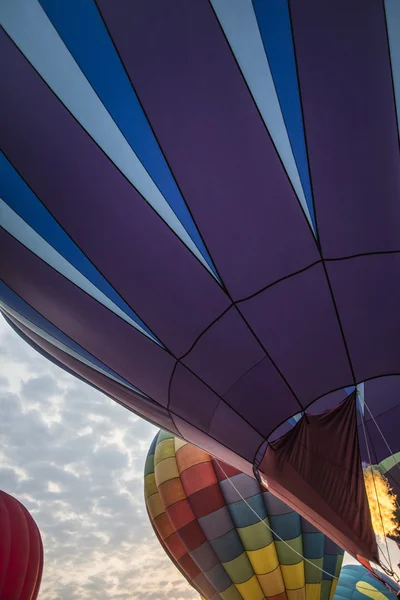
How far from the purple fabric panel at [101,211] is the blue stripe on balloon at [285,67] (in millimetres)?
1209

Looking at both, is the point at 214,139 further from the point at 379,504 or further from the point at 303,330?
the point at 379,504

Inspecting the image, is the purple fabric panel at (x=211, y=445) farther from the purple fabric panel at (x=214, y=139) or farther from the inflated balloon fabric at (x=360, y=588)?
the inflated balloon fabric at (x=360, y=588)

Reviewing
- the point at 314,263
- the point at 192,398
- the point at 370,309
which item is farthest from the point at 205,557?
the point at 314,263

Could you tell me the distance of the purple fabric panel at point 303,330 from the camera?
3.66m

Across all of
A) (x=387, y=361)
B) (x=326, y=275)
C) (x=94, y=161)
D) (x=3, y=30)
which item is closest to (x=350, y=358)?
(x=387, y=361)

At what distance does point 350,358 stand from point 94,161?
2.81 m

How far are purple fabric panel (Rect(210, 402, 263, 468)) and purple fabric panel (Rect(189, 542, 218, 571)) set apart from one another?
453 centimetres

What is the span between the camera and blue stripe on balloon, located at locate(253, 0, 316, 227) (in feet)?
9.86

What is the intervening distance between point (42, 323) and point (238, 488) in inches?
204

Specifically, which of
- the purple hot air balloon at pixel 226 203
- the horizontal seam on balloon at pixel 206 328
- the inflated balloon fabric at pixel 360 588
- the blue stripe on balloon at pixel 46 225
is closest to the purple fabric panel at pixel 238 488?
the purple hot air balloon at pixel 226 203

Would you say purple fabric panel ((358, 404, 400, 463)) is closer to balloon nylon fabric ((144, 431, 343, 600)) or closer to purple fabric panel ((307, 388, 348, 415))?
purple fabric panel ((307, 388, 348, 415))

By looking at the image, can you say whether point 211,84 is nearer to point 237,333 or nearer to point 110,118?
point 110,118

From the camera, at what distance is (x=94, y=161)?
139 inches

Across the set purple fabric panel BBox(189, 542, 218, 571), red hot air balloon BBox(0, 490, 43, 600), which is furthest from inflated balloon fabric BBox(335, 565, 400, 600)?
red hot air balloon BBox(0, 490, 43, 600)
